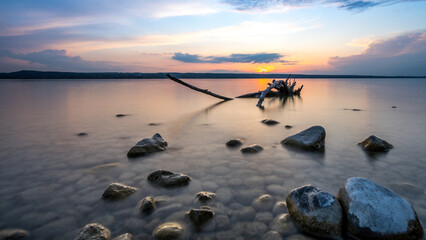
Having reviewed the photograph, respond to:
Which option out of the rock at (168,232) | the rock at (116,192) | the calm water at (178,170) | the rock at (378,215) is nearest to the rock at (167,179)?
the calm water at (178,170)

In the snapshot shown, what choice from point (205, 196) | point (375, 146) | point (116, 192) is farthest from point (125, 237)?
point (375, 146)

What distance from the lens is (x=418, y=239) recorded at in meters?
2.05

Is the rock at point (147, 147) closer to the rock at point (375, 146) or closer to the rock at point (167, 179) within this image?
the rock at point (167, 179)

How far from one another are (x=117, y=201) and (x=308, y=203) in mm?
2140

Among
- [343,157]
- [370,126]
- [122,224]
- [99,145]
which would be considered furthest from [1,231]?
[370,126]

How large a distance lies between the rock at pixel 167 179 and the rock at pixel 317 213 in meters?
1.46

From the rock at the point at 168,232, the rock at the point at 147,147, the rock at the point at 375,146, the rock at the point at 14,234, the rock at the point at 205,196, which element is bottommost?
the rock at the point at 14,234

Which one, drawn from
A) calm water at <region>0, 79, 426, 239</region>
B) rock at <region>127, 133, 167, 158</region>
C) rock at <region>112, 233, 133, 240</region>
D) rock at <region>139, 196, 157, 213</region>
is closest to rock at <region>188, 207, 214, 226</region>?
calm water at <region>0, 79, 426, 239</region>

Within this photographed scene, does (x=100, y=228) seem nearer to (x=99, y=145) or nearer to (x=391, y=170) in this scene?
(x=99, y=145)

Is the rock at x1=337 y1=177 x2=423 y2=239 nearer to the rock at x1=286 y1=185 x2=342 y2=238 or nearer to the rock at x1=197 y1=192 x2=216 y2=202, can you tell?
→ the rock at x1=286 y1=185 x2=342 y2=238

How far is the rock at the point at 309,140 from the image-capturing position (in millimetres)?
4738

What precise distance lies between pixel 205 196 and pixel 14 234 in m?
1.88

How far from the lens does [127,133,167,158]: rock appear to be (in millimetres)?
4387

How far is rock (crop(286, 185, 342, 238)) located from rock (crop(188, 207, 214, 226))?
868 mm
